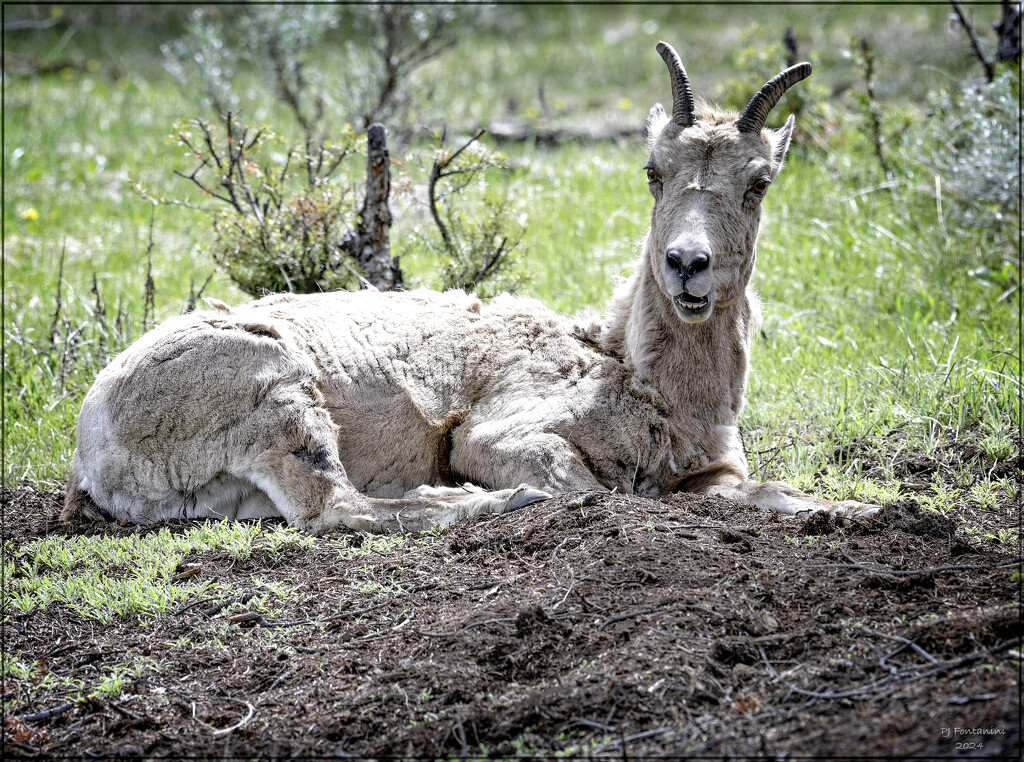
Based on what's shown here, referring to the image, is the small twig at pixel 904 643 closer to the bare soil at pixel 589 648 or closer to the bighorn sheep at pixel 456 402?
the bare soil at pixel 589 648

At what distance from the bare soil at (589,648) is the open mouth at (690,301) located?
106cm

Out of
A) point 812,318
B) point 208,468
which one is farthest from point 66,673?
point 812,318

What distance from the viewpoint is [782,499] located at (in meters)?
4.73

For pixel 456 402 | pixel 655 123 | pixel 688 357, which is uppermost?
pixel 655 123

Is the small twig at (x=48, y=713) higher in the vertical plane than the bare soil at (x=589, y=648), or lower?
lower

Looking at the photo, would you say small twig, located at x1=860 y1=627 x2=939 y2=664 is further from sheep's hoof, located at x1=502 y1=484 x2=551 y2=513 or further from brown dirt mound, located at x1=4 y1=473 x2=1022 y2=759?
sheep's hoof, located at x1=502 y1=484 x2=551 y2=513

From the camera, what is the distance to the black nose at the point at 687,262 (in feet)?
15.1

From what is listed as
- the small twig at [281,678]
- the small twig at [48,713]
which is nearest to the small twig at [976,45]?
the small twig at [281,678]

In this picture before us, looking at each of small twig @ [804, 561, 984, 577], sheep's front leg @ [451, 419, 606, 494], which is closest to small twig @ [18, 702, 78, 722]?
sheep's front leg @ [451, 419, 606, 494]

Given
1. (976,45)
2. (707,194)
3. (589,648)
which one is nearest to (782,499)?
(707,194)

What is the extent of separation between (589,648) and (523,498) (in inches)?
57.1

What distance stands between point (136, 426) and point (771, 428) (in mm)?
3750

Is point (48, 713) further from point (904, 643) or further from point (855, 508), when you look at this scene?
point (855, 508)

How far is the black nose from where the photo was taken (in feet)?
15.1
